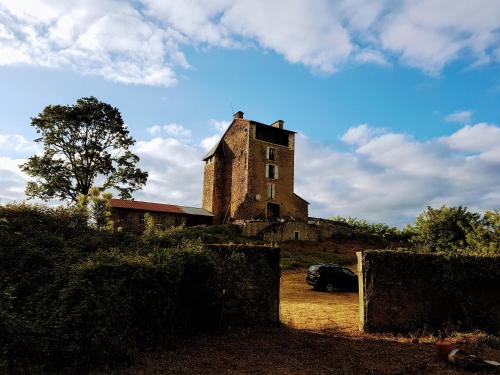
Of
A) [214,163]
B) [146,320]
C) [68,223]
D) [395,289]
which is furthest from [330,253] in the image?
[146,320]

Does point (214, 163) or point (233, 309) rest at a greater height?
point (214, 163)

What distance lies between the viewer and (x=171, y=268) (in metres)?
8.42

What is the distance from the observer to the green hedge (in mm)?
6641

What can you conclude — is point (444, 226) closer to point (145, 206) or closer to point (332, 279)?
point (332, 279)

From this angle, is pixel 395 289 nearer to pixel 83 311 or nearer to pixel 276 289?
pixel 276 289

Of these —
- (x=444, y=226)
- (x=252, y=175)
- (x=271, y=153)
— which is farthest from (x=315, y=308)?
(x=271, y=153)

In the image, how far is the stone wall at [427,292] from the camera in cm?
1050

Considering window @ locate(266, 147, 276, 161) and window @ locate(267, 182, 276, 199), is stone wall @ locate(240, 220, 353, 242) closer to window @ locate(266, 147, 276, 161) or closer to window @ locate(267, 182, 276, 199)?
window @ locate(267, 182, 276, 199)

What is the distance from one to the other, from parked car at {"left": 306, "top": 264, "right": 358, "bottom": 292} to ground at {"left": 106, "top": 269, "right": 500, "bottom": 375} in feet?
26.1

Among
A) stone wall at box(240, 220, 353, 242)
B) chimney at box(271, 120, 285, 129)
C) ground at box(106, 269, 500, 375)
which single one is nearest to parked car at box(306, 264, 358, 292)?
ground at box(106, 269, 500, 375)

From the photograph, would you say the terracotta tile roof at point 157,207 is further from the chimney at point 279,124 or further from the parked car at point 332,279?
A: the parked car at point 332,279

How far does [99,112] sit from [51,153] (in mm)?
4968

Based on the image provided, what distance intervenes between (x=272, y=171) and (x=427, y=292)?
30987 mm

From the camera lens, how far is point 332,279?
19.5 meters
